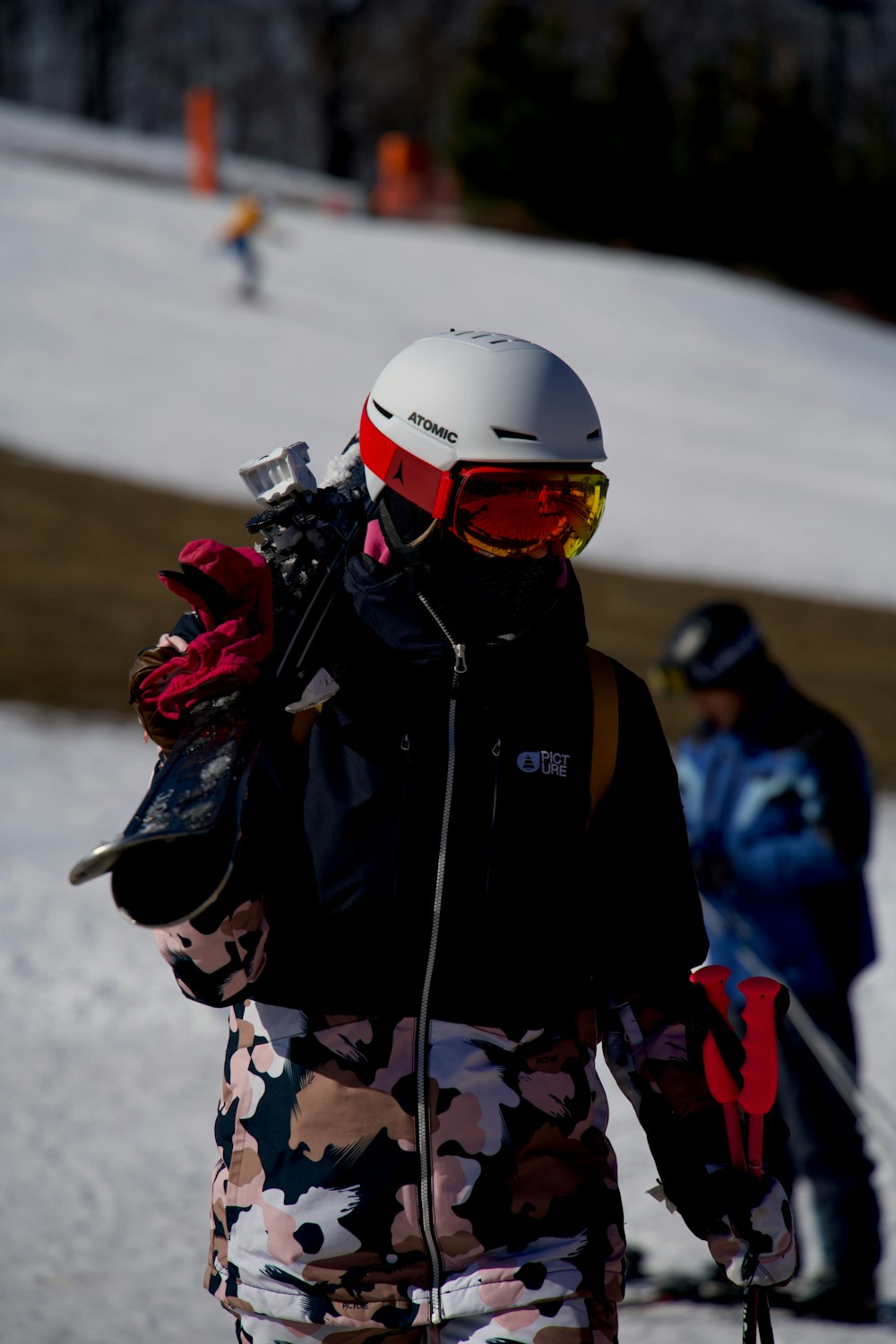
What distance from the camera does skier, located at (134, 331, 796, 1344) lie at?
218 centimetres

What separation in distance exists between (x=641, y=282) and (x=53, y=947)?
2360 cm

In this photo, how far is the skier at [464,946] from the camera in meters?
2.18

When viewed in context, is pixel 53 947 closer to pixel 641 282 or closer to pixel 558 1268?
pixel 558 1268


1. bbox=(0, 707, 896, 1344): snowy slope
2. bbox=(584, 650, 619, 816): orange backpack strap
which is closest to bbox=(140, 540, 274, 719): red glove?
bbox=(584, 650, 619, 816): orange backpack strap

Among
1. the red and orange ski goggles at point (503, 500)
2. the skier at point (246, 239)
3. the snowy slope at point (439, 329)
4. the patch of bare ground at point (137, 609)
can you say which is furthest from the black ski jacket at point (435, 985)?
the skier at point (246, 239)

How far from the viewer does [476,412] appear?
2.34 meters

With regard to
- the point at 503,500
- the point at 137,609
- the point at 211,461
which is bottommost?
the point at 211,461

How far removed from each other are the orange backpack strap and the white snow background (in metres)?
2.53

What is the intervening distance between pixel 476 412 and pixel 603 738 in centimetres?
53

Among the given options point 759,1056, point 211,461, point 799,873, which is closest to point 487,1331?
point 759,1056

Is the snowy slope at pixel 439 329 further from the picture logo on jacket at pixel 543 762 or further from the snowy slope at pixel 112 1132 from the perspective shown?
the picture logo on jacket at pixel 543 762

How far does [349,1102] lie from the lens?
7.22ft

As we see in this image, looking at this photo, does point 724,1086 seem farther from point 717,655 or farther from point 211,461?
point 211,461

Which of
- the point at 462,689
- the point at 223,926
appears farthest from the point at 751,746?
the point at 223,926
